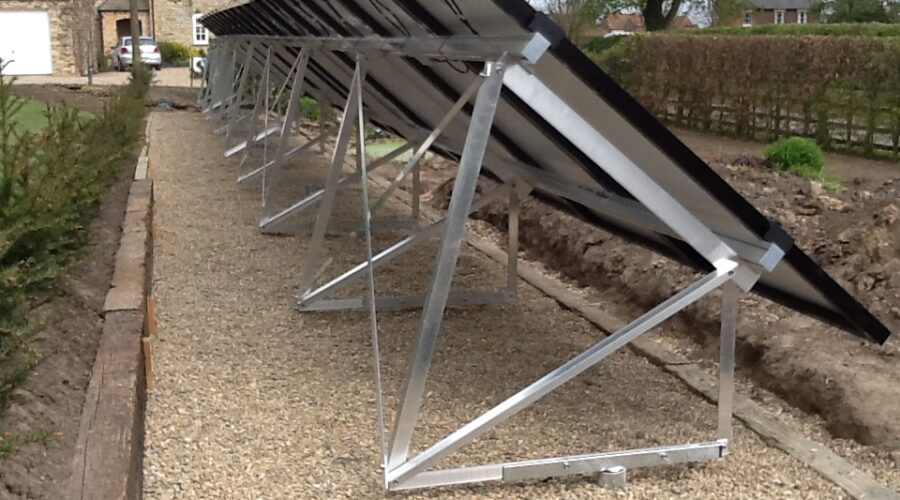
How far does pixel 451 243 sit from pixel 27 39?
3315 cm

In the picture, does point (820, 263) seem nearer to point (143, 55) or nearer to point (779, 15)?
point (143, 55)

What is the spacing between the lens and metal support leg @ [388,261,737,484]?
3.70 metres

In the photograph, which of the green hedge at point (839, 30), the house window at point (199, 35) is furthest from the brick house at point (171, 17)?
the green hedge at point (839, 30)

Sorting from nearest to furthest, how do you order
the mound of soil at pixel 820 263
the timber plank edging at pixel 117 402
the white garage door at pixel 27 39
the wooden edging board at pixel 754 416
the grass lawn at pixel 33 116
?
the timber plank edging at pixel 117 402 < the wooden edging board at pixel 754 416 < the mound of soil at pixel 820 263 < the grass lawn at pixel 33 116 < the white garage door at pixel 27 39

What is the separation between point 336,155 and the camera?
5.90 meters

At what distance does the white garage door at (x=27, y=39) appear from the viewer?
1300 inches

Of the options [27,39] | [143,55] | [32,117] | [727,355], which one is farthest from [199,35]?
[727,355]

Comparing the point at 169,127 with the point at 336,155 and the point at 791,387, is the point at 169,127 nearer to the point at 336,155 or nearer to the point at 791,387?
the point at 336,155

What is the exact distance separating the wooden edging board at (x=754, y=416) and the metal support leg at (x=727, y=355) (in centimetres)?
40

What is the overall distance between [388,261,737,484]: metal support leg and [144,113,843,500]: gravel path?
0.16 meters

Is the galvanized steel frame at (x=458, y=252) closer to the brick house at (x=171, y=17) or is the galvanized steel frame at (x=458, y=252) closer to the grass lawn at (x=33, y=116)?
the grass lawn at (x=33, y=116)

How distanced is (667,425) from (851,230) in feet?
8.39

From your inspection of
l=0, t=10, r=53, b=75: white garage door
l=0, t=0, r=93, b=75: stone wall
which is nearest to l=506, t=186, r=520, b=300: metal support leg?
l=0, t=0, r=93, b=75: stone wall

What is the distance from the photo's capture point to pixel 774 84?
17.0m
